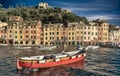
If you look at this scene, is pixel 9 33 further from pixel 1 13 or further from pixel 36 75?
→ pixel 36 75

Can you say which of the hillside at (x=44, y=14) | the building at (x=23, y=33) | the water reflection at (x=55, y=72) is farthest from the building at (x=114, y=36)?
the water reflection at (x=55, y=72)

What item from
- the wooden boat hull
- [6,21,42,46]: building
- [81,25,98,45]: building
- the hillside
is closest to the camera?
the wooden boat hull

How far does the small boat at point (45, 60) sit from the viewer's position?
892 centimetres

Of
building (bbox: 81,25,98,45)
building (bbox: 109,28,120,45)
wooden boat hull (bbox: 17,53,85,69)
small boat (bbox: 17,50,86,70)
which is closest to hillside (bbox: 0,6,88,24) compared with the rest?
building (bbox: 81,25,98,45)

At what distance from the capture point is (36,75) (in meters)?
8.33

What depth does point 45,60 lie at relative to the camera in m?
A: 9.33

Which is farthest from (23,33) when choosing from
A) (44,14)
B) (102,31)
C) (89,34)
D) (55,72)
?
(55,72)

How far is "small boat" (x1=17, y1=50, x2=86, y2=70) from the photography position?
8.92 meters

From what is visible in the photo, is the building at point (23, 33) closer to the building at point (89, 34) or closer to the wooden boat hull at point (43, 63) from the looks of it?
the building at point (89, 34)

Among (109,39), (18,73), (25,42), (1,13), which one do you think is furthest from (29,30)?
(18,73)

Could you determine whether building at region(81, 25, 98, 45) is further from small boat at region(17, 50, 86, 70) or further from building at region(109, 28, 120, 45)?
small boat at region(17, 50, 86, 70)

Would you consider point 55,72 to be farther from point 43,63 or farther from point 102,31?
point 102,31

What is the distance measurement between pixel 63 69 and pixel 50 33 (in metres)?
14.4

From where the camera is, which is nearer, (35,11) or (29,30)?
(29,30)
